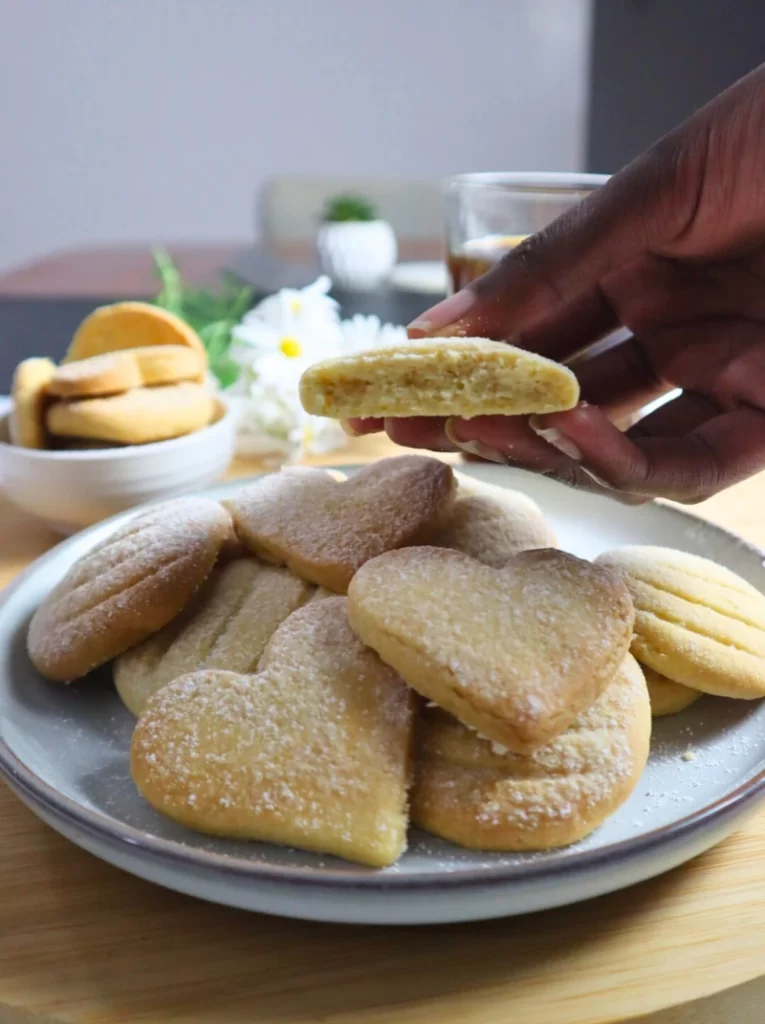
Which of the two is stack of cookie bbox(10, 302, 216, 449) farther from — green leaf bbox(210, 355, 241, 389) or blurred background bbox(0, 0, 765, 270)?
blurred background bbox(0, 0, 765, 270)

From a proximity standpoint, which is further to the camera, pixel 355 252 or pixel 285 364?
pixel 355 252

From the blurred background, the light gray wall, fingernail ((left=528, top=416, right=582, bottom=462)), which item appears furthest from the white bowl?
the light gray wall

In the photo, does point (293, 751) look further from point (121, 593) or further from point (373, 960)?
point (121, 593)

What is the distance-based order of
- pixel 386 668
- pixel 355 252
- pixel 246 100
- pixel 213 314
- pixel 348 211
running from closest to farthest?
pixel 386 668 < pixel 213 314 < pixel 355 252 < pixel 348 211 < pixel 246 100

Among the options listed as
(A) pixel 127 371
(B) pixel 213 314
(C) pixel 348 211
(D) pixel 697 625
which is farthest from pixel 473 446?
(C) pixel 348 211

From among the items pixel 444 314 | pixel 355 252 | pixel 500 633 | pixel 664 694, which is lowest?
pixel 355 252

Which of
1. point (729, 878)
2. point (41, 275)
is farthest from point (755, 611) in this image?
point (41, 275)

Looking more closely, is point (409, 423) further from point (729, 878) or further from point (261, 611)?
point (729, 878)
